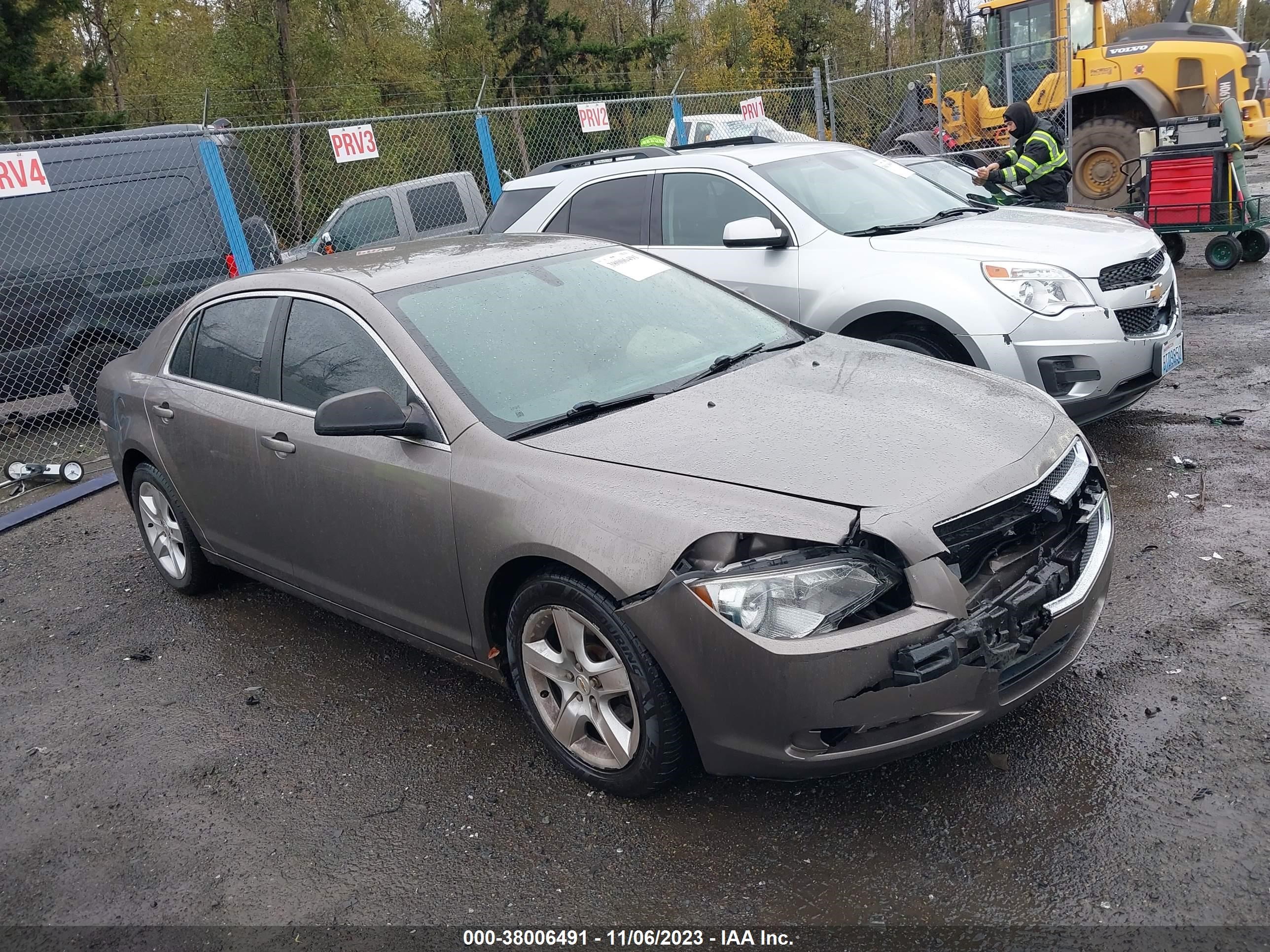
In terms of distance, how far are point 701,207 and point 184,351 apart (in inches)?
130

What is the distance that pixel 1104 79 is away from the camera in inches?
569

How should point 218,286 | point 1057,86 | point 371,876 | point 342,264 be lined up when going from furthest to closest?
point 1057,86, point 218,286, point 342,264, point 371,876

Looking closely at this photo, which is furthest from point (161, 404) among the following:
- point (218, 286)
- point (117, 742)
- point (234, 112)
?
point (234, 112)

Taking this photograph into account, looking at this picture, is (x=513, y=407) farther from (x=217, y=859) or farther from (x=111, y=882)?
(x=111, y=882)

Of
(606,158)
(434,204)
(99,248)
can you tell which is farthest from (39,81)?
(606,158)

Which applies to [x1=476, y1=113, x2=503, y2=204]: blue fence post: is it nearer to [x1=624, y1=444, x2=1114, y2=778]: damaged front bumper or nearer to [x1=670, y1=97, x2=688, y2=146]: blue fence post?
[x1=670, y1=97, x2=688, y2=146]: blue fence post

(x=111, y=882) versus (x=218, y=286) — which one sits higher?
(x=218, y=286)

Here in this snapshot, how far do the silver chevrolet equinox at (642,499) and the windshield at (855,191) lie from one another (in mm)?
2155

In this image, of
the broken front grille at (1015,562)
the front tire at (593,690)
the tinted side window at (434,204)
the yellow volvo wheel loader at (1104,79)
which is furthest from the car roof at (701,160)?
the yellow volvo wheel loader at (1104,79)

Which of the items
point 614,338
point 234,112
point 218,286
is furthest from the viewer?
point 234,112

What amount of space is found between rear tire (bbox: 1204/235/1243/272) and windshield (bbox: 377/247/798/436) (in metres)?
8.78

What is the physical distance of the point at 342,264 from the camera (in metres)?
4.27

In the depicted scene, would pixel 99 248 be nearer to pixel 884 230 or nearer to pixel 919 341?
pixel 884 230

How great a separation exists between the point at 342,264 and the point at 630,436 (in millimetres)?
1702
